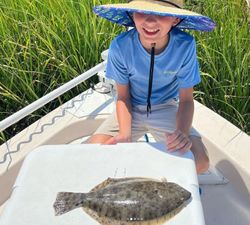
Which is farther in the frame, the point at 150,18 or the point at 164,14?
the point at 150,18

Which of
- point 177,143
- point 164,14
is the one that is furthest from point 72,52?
point 177,143

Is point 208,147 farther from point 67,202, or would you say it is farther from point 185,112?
point 67,202

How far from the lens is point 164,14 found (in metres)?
1.42

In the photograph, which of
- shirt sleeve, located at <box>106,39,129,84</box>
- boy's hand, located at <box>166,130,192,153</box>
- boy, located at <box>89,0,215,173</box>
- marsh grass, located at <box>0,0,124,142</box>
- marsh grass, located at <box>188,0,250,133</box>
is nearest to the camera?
boy's hand, located at <box>166,130,192,153</box>

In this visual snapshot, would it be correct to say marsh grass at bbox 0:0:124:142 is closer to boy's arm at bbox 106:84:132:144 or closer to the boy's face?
boy's arm at bbox 106:84:132:144

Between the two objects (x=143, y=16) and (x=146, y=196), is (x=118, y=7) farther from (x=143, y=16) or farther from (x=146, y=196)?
Result: (x=146, y=196)

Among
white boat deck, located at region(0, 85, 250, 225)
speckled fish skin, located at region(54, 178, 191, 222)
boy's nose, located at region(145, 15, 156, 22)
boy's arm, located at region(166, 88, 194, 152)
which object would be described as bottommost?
white boat deck, located at region(0, 85, 250, 225)

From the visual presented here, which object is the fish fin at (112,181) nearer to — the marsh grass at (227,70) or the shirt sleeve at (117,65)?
the shirt sleeve at (117,65)

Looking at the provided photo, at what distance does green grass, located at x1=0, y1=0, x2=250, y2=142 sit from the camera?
2.24m

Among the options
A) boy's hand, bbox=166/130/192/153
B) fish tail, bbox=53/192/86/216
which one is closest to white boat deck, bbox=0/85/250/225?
boy's hand, bbox=166/130/192/153

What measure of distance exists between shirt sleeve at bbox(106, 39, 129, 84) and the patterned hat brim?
0.10 m

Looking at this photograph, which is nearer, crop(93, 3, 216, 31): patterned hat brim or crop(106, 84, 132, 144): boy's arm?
crop(93, 3, 216, 31): patterned hat brim

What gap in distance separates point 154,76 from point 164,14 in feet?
1.34

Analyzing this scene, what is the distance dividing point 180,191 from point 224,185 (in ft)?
2.56
